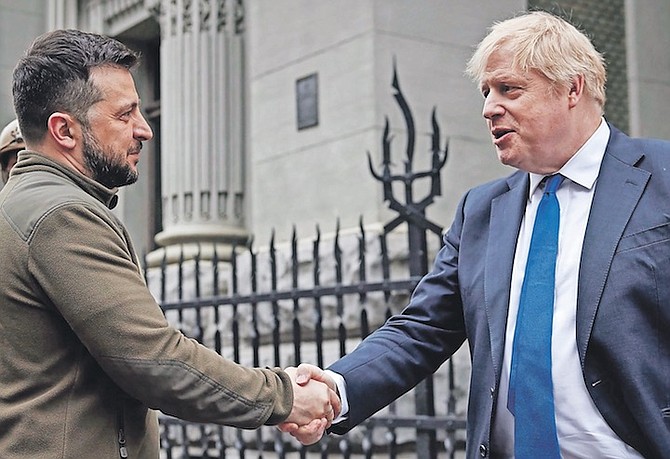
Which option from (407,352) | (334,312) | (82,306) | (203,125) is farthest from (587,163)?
(203,125)

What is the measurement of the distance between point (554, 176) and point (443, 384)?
3.15 meters

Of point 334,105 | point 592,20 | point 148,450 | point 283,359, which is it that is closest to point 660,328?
point 148,450

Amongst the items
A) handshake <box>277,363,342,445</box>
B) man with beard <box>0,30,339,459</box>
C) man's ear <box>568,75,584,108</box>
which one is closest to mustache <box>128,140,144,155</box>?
man with beard <box>0,30,339,459</box>

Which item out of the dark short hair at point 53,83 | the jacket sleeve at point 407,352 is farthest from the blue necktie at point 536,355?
the dark short hair at point 53,83

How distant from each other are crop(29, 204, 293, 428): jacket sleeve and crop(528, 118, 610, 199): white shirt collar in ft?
3.87

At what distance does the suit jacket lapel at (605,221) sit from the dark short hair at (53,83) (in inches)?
58.6

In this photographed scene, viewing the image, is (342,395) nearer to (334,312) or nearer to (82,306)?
(82,306)

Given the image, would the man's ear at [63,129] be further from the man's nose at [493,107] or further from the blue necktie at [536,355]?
the blue necktie at [536,355]

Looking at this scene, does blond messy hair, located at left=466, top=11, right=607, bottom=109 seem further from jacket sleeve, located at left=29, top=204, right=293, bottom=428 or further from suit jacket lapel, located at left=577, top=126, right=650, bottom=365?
jacket sleeve, located at left=29, top=204, right=293, bottom=428

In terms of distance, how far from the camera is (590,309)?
315 cm

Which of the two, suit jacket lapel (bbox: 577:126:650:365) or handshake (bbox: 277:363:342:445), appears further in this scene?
handshake (bbox: 277:363:342:445)

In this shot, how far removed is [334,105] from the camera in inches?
294

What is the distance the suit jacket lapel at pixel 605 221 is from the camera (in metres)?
3.16

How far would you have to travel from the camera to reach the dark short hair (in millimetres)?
3271
